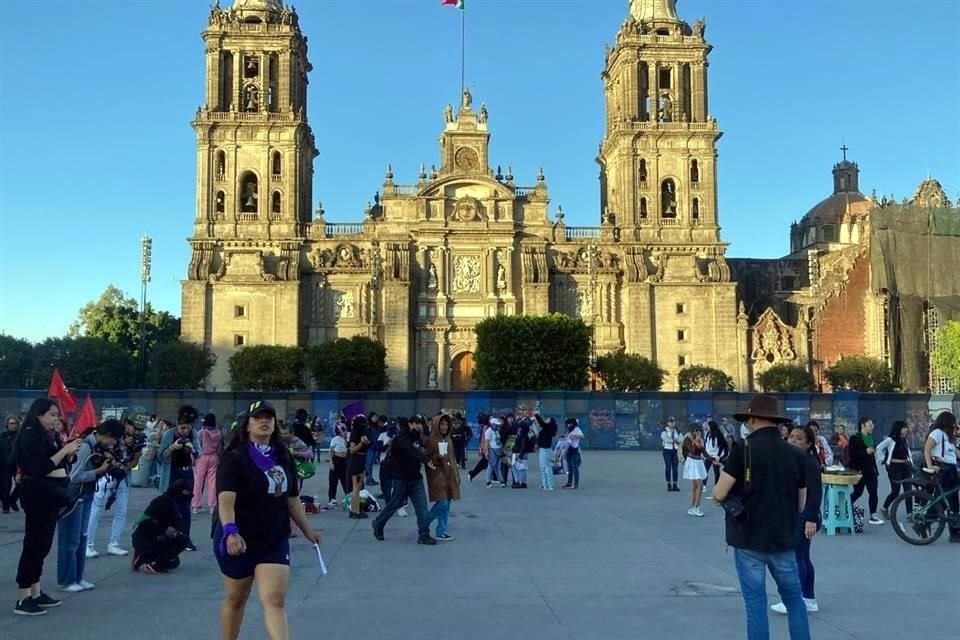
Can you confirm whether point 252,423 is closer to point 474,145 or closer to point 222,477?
point 222,477

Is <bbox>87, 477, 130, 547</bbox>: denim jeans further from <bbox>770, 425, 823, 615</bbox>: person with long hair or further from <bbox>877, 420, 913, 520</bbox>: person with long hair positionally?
<bbox>877, 420, 913, 520</bbox>: person with long hair

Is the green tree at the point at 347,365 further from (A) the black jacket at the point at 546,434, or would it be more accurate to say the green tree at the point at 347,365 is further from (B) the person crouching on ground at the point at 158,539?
(B) the person crouching on ground at the point at 158,539

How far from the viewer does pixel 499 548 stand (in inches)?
493

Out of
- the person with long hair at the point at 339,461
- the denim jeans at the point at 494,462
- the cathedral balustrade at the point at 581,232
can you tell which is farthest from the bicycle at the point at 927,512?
the cathedral balustrade at the point at 581,232

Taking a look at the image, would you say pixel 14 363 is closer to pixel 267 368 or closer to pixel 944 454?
pixel 267 368

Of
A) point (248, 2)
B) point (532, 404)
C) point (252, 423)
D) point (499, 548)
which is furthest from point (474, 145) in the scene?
point (252, 423)

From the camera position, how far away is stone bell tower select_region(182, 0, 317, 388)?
199 feet

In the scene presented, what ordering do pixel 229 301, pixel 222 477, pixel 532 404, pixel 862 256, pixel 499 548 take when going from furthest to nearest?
1. pixel 862 256
2. pixel 229 301
3. pixel 532 404
4. pixel 499 548
5. pixel 222 477

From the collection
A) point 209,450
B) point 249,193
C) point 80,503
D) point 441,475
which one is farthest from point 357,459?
point 249,193

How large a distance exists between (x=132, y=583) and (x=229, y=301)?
171 ft

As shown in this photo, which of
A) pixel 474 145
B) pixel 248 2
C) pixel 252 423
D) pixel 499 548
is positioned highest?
pixel 248 2

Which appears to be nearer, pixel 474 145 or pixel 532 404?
pixel 532 404

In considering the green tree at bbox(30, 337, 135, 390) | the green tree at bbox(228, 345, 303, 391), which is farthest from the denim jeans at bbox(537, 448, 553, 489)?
the green tree at bbox(30, 337, 135, 390)

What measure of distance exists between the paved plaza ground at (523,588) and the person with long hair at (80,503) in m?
0.29
